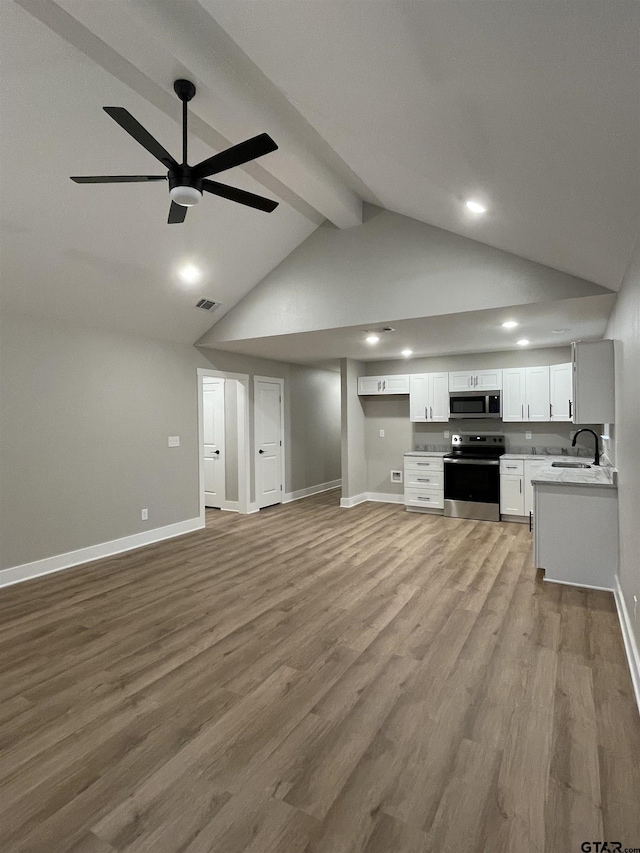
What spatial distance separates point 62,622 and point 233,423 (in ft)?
13.6

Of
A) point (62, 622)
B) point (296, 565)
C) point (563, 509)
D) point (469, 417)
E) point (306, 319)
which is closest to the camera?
point (62, 622)

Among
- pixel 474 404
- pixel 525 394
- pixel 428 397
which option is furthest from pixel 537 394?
pixel 428 397

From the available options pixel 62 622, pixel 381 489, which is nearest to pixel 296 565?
pixel 62 622

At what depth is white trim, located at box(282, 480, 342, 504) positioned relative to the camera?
791 cm

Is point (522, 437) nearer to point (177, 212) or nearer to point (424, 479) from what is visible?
point (424, 479)

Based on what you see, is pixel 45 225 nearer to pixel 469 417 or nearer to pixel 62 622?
pixel 62 622

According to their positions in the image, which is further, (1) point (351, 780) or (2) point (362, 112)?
(2) point (362, 112)

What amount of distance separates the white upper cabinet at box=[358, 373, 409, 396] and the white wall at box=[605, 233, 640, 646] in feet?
12.7

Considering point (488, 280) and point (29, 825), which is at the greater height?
point (488, 280)

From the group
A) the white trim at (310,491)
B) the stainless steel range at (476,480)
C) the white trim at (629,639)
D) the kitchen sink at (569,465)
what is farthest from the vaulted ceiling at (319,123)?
the white trim at (310,491)

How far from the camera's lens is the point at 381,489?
7.86 m

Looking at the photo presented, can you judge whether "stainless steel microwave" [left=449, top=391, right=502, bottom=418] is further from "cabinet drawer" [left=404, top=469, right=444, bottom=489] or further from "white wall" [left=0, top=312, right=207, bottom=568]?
"white wall" [left=0, top=312, right=207, bottom=568]

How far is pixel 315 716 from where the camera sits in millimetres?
2244

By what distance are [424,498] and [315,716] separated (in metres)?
4.88
